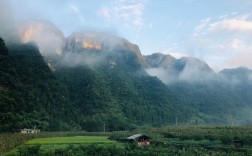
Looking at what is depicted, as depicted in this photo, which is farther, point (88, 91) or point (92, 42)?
point (92, 42)

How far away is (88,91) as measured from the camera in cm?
12875

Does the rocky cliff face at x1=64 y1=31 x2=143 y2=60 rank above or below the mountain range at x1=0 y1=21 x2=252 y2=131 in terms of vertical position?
above

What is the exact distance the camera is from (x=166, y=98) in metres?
156

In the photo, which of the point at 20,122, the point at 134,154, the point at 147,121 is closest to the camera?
the point at 134,154

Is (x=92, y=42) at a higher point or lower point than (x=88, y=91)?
higher

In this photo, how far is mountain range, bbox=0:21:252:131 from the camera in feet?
321

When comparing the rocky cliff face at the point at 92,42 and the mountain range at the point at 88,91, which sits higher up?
the rocky cliff face at the point at 92,42

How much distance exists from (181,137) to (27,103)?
47.4m

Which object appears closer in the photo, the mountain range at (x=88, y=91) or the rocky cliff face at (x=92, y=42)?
the mountain range at (x=88, y=91)

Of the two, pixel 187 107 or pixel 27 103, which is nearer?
pixel 27 103

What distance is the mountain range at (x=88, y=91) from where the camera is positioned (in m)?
97.9

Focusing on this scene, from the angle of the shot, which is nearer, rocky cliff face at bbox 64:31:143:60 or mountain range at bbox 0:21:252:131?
mountain range at bbox 0:21:252:131

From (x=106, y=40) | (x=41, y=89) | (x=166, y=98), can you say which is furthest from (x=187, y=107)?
(x=41, y=89)

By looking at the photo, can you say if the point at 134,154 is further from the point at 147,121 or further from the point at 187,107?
the point at 187,107
